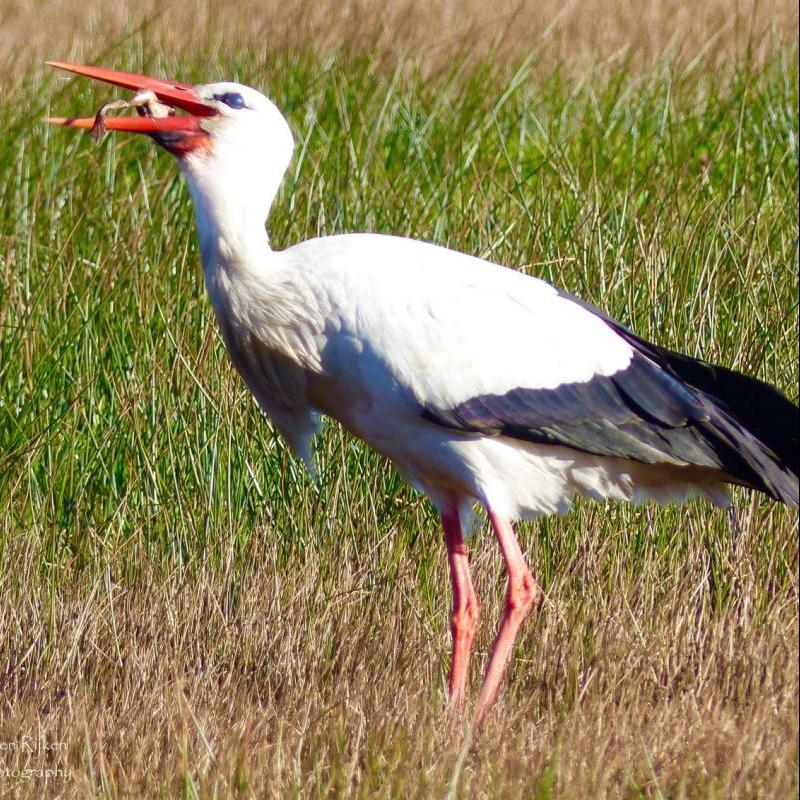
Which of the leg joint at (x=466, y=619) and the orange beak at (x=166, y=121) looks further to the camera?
the leg joint at (x=466, y=619)

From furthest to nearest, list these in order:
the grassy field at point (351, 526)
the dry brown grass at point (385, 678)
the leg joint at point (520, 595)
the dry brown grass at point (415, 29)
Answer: the dry brown grass at point (415, 29)
the leg joint at point (520, 595)
the grassy field at point (351, 526)
the dry brown grass at point (385, 678)

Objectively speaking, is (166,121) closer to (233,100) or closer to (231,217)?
(233,100)

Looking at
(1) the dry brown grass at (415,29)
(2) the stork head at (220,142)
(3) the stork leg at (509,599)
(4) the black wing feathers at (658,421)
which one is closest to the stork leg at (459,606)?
(3) the stork leg at (509,599)

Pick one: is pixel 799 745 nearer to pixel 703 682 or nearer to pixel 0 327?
pixel 703 682

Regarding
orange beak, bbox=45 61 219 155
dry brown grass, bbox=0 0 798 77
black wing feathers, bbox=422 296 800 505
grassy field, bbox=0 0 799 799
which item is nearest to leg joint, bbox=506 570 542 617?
grassy field, bbox=0 0 799 799

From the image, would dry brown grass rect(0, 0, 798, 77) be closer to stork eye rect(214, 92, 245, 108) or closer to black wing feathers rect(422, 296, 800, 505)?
stork eye rect(214, 92, 245, 108)

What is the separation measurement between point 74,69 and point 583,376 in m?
1.52

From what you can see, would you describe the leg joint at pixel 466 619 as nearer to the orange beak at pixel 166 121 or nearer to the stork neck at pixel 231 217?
the stork neck at pixel 231 217

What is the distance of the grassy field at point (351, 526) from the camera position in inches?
129

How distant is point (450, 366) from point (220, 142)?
0.83m

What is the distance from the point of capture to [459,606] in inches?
159

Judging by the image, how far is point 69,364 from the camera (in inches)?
197

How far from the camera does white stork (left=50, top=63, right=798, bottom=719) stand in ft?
12.1

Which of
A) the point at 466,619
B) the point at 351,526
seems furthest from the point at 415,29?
the point at 466,619
